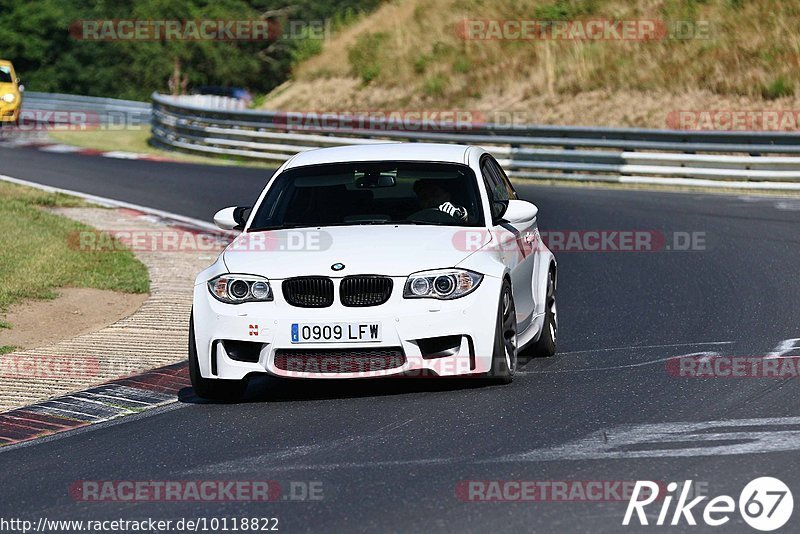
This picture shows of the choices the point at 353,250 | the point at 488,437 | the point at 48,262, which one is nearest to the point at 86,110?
the point at 48,262

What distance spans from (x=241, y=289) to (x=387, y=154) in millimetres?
1879

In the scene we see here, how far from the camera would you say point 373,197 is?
9516mm

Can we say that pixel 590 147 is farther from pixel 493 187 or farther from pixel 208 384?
pixel 208 384

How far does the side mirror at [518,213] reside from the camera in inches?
360

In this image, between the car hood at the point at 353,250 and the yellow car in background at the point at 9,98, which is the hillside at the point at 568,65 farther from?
the car hood at the point at 353,250

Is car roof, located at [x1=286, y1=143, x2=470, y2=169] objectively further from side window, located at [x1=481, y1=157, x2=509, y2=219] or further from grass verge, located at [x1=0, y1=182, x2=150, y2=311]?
grass verge, located at [x1=0, y1=182, x2=150, y2=311]

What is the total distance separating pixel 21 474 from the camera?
6.90 m

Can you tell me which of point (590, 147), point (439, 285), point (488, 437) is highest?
point (439, 285)

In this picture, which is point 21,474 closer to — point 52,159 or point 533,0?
point 52,159

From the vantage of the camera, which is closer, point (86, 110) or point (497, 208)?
point (497, 208)

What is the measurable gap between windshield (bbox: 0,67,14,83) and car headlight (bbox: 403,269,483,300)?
3179 cm

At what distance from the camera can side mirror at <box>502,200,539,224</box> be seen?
913 centimetres

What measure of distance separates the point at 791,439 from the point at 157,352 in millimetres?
5254

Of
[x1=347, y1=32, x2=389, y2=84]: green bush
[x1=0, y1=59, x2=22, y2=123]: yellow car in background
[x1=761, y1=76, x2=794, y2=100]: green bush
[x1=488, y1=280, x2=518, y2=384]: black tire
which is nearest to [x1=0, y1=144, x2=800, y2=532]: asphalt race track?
[x1=488, y1=280, x2=518, y2=384]: black tire
